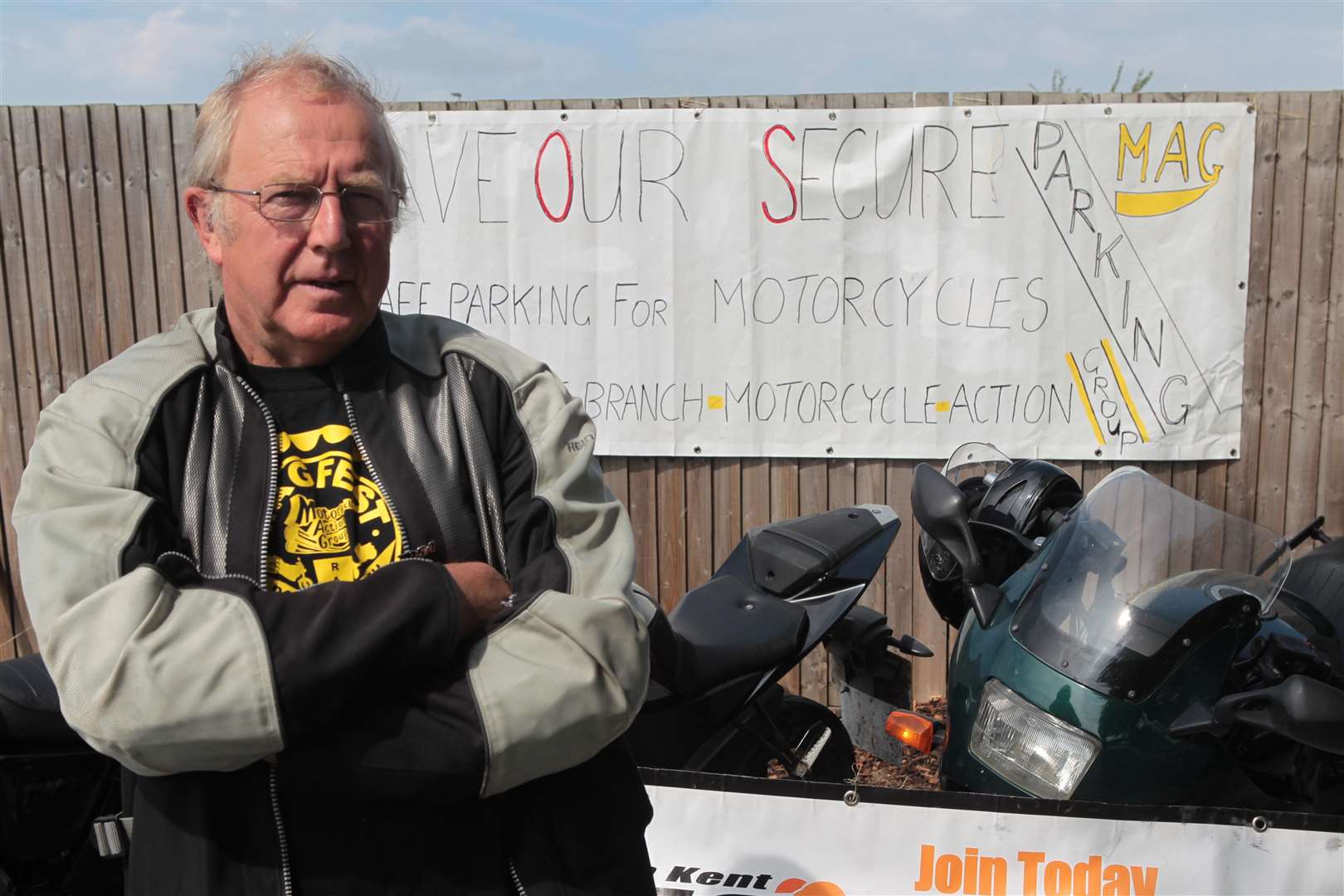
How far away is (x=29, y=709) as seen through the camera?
1932 mm

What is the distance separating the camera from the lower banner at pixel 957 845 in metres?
2.11

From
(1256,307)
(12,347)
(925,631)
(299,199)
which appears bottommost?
(925,631)

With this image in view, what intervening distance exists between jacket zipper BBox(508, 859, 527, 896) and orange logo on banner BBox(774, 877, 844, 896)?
1175mm

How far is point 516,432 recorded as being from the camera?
143 cm

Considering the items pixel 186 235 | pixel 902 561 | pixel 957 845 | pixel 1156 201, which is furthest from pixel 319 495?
pixel 1156 201

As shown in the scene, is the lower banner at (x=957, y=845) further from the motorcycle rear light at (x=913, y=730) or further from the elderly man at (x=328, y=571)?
the elderly man at (x=328, y=571)

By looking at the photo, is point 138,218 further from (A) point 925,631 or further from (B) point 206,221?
(A) point 925,631

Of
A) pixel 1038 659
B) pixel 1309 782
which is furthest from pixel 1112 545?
pixel 1309 782

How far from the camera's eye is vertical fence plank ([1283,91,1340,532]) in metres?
4.26

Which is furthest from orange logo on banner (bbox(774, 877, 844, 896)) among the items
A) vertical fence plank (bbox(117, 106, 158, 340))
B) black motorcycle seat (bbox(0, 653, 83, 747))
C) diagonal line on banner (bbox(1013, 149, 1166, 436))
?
vertical fence plank (bbox(117, 106, 158, 340))

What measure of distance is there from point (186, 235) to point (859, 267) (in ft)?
9.66

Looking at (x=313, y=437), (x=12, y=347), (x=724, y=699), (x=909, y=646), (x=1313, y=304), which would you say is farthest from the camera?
(x=12, y=347)

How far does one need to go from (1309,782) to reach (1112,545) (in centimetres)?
59

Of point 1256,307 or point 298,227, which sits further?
point 1256,307
